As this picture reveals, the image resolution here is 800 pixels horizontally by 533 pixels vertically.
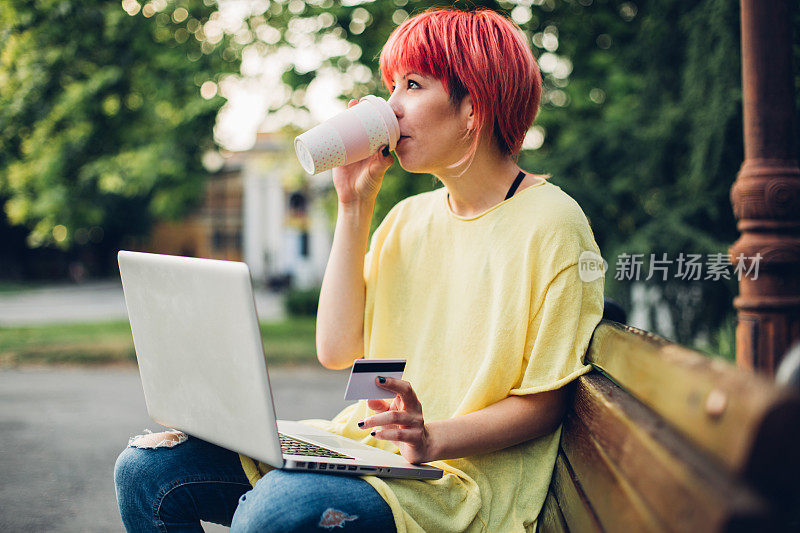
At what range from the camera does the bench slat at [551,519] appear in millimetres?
1365

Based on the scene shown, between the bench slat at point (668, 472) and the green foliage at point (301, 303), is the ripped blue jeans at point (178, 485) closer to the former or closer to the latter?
the bench slat at point (668, 472)

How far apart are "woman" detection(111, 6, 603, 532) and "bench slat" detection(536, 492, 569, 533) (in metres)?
0.03

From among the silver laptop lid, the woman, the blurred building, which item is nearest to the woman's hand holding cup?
the woman

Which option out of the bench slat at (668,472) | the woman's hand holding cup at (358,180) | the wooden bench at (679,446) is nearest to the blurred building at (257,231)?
the woman's hand holding cup at (358,180)

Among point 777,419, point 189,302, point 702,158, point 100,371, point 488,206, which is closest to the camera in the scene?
point 777,419

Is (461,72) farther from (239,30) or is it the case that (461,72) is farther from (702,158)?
(239,30)

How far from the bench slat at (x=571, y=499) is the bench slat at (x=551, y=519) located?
11 millimetres

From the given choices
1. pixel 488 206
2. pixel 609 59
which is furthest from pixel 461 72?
pixel 609 59

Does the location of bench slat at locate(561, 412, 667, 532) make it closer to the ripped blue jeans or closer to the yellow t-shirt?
the yellow t-shirt

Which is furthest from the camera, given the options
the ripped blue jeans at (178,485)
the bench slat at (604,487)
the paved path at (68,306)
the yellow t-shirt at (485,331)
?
the paved path at (68,306)

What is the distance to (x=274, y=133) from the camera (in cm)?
971

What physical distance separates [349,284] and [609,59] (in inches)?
235

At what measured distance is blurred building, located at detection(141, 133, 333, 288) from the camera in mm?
36719

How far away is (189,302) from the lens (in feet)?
4.46
